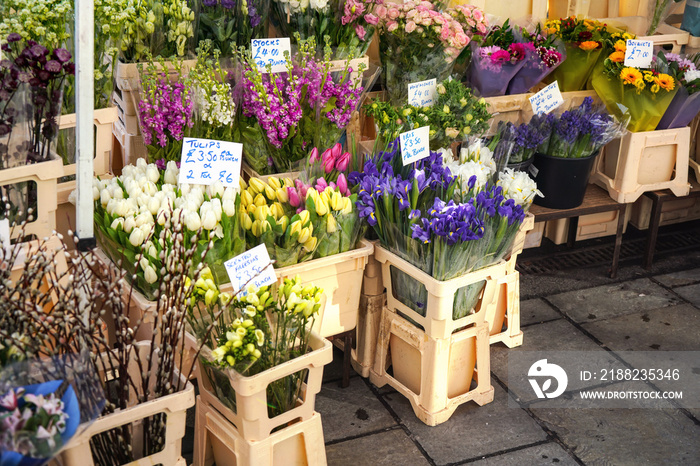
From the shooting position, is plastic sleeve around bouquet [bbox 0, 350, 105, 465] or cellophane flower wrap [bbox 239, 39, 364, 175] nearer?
plastic sleeve around bouquet [bbox 0, 350, 105, 465]

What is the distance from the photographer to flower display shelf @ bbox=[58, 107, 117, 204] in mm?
2303

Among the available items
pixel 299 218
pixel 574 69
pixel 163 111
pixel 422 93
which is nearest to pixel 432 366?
pixel 299 218

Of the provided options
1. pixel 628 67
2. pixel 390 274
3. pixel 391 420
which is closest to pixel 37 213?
pixel 390 274

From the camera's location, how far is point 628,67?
3.37 meters

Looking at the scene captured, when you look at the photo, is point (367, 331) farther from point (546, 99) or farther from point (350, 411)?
point (546, 99)

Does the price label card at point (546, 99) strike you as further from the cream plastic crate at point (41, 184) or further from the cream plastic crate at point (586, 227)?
the cream plastic crate at point (41, 184)

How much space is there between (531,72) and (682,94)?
71cm

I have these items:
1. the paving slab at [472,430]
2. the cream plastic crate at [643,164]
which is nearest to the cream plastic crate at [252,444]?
the paving slab at [472,430]

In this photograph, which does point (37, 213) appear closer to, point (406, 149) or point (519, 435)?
point (406, 149)

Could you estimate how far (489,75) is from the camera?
3.30m

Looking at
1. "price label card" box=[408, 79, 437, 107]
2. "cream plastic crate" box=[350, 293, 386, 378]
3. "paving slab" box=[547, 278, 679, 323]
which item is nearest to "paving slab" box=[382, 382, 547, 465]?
"cream plastic crate" box=[350, 293, 386, 378]

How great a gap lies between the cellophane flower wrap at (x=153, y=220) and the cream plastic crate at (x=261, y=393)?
0.29 m

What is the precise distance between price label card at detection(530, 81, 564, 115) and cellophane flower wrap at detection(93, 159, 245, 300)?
5.22 feet

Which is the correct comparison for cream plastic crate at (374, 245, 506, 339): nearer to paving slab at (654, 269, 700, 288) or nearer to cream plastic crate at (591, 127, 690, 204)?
cream plastic crate at (591, 127, 690, 204)
